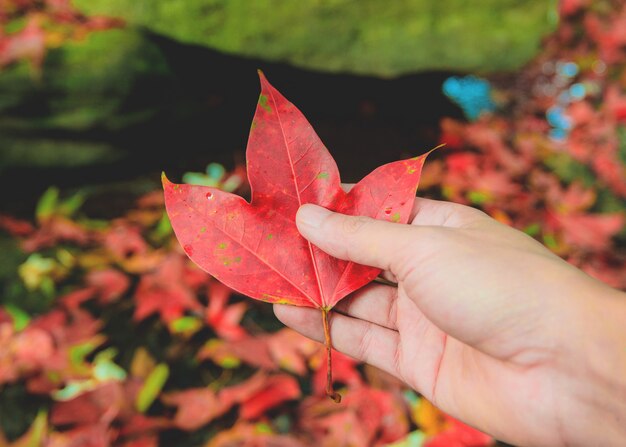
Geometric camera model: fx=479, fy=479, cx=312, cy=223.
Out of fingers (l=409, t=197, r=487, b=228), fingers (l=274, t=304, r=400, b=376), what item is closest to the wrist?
fingers (l=409, t=197, r=487, b=228)

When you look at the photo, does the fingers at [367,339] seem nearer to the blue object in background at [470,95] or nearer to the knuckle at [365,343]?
the knuckle at [365,343]

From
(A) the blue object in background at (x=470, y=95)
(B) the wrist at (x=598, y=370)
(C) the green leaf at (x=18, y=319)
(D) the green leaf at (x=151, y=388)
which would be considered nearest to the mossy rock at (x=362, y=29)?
(A) the blue object in background at (x=470, y=95)

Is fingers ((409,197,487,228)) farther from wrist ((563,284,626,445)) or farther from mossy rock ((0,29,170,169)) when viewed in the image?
mossy rock ((0,29,170,169))

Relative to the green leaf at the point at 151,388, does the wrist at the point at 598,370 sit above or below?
above

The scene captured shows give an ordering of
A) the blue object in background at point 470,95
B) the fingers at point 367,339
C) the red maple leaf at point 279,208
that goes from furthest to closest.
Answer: the blue object in background at point 470,95 → the fingers at point 367,339 → the red maple leaf at point 279,208

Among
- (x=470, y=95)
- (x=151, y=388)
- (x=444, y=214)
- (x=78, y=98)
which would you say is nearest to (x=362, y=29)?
(x=470, y=95)

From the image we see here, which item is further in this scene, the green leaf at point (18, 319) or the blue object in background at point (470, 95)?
the blue object in background at point (470, 95)
